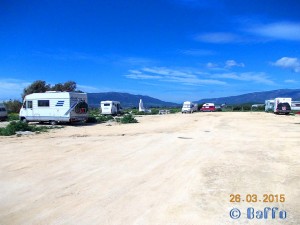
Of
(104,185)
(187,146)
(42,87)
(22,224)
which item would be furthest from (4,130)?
(42,87)

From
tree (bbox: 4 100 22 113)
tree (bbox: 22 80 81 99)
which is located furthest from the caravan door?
tree (bbox: 22 80 81 99)

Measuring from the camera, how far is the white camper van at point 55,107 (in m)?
25.2

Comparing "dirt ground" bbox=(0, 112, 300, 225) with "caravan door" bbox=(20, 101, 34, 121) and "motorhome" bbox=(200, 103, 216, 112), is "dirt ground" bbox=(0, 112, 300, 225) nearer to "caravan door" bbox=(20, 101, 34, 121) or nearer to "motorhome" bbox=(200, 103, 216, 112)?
"caravan door" bbox=(20, 101, 34, 121)

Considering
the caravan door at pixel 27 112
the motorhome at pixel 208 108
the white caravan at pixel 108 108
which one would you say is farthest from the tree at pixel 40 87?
the caravan door at pixel 27 112

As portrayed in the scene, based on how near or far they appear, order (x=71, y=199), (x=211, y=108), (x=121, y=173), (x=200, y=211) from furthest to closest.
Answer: (x=211, y=108), (x=121, y=173), (x=71, y=199), (x=200, y=211)

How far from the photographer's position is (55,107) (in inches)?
1006

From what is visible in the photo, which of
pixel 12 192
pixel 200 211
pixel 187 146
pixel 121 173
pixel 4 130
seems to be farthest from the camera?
pixel 4 130

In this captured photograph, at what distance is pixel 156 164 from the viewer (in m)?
9.10

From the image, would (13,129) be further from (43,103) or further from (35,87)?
(35,87)

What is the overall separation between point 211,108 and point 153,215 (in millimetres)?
64005

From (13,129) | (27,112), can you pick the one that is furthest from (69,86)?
(13,129)

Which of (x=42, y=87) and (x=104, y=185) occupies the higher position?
(x=42, y=87)

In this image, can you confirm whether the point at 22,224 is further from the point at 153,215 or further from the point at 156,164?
the point at 156,164

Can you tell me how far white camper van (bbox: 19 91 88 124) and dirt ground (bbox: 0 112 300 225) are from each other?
13424mm
